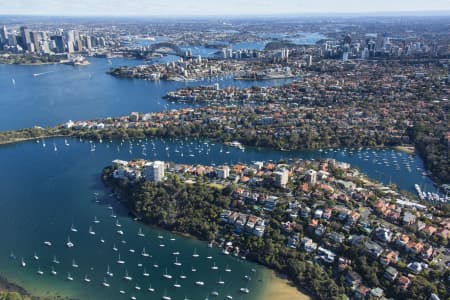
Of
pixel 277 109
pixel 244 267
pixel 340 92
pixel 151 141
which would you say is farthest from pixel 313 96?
pixel 244 267

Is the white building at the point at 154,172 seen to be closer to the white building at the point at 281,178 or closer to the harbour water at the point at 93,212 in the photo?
the harbour water at the point at 93,212

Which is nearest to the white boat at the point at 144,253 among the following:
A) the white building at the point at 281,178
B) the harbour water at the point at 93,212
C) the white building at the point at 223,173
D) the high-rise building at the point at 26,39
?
the harbour water at the point at 93,212

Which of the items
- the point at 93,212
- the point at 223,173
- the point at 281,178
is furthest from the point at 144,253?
the point at 281,178

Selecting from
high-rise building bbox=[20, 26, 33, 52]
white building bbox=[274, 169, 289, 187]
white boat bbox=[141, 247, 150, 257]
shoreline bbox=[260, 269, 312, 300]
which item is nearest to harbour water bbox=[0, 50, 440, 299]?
white boat bbox=[141, 247, 150, 257]

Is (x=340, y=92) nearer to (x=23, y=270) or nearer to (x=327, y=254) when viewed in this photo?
(x=327, y=254)

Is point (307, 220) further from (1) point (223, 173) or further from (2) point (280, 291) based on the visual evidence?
(1) point (223, 173)

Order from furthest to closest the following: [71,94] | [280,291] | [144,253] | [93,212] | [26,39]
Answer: [26,39], [71,94], [93,212], [144,253], [280,291]

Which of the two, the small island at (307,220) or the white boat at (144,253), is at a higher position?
the small island at (307,220)
